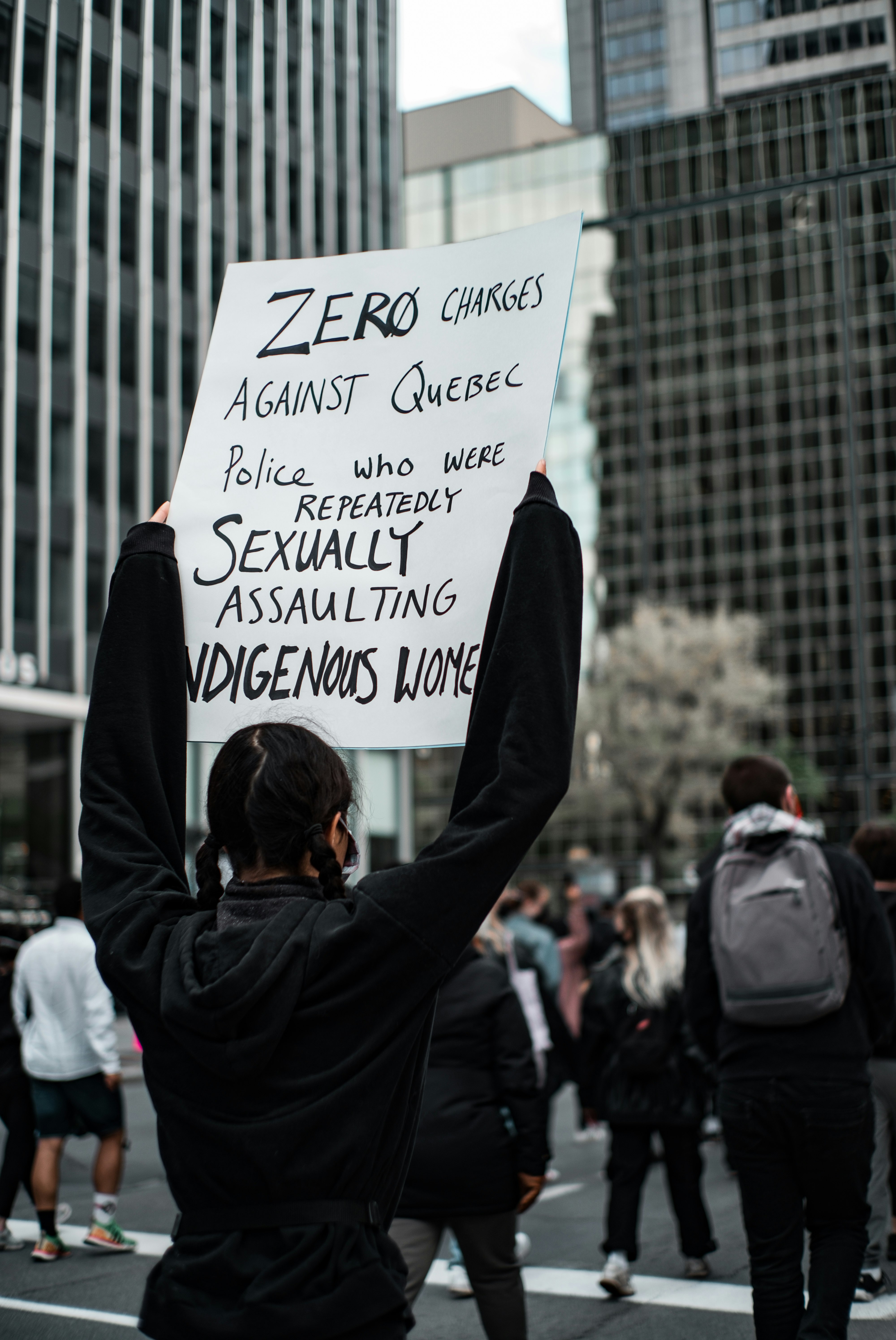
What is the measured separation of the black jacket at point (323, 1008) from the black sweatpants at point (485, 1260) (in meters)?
2.39

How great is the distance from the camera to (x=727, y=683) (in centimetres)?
5659

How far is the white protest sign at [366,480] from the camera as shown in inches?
97.8

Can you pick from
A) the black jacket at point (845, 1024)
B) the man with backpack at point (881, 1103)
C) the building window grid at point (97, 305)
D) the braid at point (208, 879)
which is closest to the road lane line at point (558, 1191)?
the man with backpack at point (881, 1103)

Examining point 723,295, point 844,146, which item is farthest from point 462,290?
point 723,295

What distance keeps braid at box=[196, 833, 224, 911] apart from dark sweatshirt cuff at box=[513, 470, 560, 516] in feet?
2.33

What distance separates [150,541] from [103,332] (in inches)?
1232

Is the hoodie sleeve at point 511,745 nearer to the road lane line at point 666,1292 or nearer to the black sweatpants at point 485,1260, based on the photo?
the black sweatpants at point 485,1260

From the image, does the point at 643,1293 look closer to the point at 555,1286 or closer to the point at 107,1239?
the point at 555,1286

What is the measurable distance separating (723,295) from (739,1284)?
76.3 meters

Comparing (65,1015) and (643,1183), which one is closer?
(643,1183)

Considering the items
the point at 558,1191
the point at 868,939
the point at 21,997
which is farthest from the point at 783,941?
the point at 558,1191

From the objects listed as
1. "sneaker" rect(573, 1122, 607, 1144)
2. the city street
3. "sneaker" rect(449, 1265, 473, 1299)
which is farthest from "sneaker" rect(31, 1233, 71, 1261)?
"sneaker" rect(573, 1122, 607, 1144)

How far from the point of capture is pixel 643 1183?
22.3 ft

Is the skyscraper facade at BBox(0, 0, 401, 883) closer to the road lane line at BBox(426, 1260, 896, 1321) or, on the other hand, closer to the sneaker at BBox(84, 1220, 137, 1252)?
the sneaker at BBox(84, 1220, 137, 1252)
